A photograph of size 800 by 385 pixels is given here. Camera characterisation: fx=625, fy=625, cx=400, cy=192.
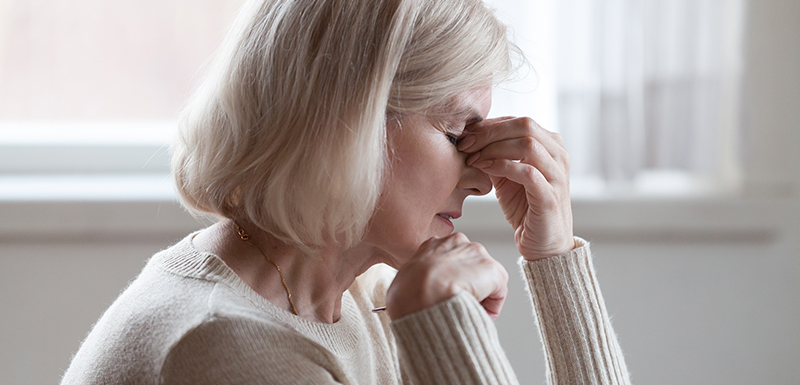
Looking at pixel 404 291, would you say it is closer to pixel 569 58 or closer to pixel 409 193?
pixel 409 193

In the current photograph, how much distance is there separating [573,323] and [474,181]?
30 centimetres

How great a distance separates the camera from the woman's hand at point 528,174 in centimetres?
96

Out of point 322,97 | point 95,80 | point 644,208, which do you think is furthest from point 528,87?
point 95,80

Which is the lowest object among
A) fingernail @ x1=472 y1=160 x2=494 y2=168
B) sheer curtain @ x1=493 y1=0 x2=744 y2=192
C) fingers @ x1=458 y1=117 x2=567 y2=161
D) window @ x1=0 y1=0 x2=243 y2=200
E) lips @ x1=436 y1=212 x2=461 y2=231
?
window @ x1=0 y1=0 x2=243 y2=200

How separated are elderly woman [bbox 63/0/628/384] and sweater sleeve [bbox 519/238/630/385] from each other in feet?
0.04

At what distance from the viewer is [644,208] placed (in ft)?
5.74

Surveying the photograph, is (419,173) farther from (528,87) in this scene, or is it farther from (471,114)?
(528,87)

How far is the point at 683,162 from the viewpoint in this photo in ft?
6.00

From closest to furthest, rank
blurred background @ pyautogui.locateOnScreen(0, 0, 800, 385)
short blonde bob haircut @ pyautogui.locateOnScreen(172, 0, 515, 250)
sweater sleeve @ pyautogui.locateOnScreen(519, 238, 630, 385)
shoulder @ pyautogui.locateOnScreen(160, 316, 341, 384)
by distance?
shoulder @ pyautogui.locateOnScreen(160, 316, 341, 384) < short blonde bob haircut @ pyautogui.locateOnScreen(172, 0, 515, 250) < sweater sleeve @ pyautogui.locateOnScreen(519, 238, 630, 385) < blurred background @ pyautogui.locateOnScreen(0, 0, 800, 385)

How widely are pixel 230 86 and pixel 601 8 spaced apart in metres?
1.24

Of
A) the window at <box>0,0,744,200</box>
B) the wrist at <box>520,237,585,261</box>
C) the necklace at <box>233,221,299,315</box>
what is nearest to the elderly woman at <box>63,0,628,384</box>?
the necklace at <box>233,221,299,315</box>

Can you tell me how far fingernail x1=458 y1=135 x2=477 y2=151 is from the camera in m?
0.95

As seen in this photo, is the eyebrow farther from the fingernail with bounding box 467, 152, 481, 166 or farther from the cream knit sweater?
the cream knit sweater

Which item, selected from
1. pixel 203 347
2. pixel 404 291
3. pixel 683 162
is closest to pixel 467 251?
pixel 404 291
